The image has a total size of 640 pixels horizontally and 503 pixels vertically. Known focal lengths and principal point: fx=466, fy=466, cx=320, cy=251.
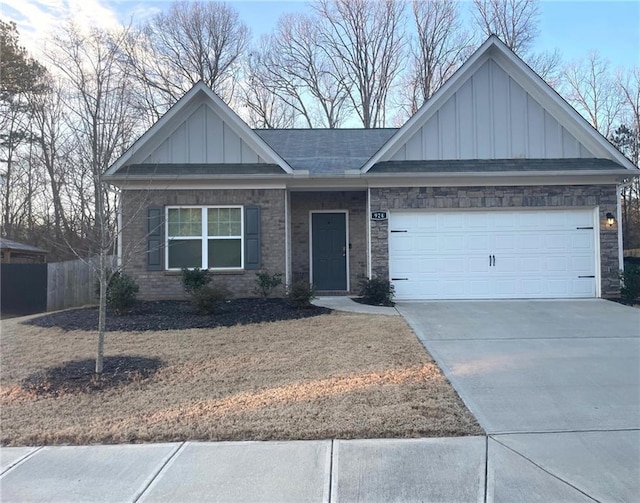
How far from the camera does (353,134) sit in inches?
621

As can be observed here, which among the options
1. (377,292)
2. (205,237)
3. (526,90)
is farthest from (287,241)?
(526,90)

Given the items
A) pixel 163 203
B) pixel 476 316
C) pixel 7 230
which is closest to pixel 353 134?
pixel 163 203

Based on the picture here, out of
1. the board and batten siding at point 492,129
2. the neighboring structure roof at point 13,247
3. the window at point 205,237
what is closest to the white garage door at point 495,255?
the board and batten siding at point 492,129

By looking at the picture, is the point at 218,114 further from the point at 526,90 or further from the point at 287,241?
the point at 526,90

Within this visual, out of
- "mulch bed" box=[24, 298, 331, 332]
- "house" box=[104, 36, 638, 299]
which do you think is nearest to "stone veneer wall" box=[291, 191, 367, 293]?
"house" box=[104, 36, 638, 299]

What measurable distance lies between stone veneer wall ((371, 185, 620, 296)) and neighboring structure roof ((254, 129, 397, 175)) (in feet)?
4.78

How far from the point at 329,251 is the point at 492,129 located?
5.22 m

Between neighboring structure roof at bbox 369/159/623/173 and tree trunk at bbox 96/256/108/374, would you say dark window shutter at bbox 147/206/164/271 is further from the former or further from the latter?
neighboring structure roof at bbox 369/159/623/173

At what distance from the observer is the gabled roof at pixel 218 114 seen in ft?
36.7

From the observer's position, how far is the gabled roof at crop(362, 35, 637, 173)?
36.6 feet

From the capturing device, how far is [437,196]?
11352 millimetres

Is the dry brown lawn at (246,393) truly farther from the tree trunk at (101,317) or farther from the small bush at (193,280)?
the small bush at (193,280)

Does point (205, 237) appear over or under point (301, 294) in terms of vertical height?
over

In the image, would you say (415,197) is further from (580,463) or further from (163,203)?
(580,463)
